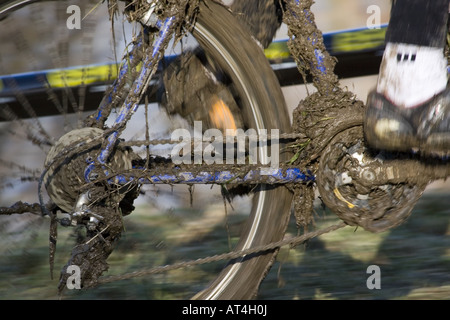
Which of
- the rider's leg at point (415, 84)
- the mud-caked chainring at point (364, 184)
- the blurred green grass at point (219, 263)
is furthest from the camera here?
the blurred green grass at point (219, 263)

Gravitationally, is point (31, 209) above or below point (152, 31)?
below

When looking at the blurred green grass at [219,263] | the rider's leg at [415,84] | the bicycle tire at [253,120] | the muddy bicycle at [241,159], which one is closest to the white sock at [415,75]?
the rider's leg at [415,84]

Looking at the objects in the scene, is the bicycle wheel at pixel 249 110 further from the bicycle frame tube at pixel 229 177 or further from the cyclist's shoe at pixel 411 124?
the cyclist's shoe at pixel 411 124

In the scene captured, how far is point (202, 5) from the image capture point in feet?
7.85

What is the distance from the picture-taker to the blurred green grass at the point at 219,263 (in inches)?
118

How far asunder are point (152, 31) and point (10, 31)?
0.68 m

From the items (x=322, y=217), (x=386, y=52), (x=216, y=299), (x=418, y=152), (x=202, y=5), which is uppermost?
(x=202, y=5)

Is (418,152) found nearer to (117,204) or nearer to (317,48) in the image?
(317,48)

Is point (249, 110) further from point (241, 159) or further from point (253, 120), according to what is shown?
point (241, 159)

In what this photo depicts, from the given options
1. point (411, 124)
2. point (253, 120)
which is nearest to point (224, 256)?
point (253, 120)

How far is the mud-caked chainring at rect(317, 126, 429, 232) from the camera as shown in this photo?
7.71 feet

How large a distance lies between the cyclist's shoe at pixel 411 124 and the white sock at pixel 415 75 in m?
0.02

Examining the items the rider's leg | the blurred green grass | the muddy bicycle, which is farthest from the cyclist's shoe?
the blurred green grass

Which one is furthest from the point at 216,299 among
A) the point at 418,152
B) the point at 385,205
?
the point at 418,152
